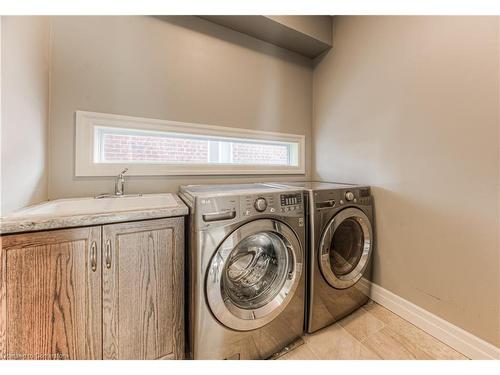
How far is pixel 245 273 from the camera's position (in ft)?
4.22

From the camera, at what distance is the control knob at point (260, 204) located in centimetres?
108

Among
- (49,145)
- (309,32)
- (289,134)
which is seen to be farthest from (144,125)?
(309,32)

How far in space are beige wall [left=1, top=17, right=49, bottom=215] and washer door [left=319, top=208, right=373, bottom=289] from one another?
1.83 m

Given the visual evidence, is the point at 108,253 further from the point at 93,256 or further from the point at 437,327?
the point at 437,327

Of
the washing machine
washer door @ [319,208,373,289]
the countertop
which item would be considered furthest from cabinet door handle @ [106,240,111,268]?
washer door @ [319,208,373,289]

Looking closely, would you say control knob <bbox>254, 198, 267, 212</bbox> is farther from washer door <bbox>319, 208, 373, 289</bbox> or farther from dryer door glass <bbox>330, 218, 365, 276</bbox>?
dryer door glass <bbox>330, 218, 365, 276</bbox>

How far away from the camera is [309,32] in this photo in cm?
189

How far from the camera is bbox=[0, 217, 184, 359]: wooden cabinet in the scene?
79cm

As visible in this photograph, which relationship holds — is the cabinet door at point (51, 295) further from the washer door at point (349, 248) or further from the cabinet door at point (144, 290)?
the washer door at point (349, 248)

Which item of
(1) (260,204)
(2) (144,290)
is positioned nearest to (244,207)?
(1) (260,204)

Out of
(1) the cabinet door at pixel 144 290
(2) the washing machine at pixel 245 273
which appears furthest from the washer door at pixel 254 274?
(1) the cabinet door at pixel 144 290
